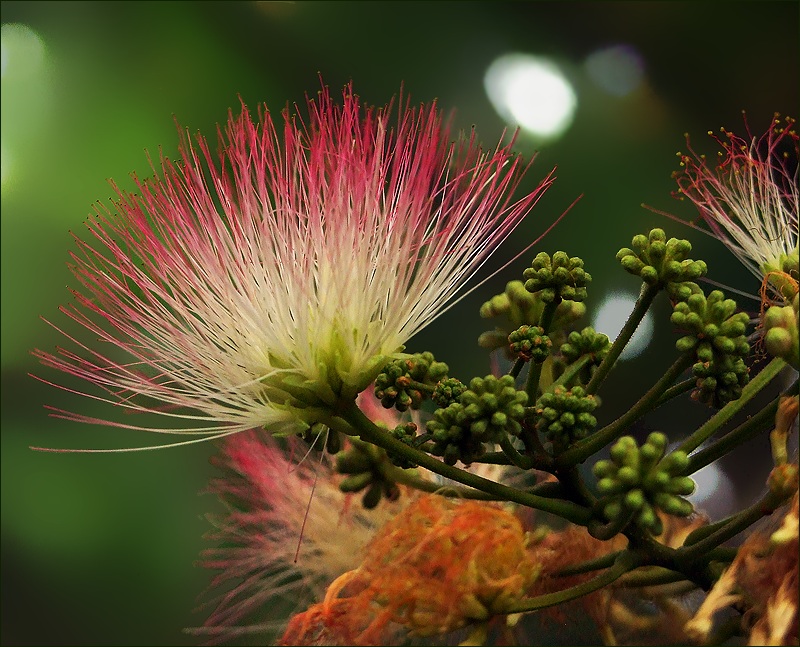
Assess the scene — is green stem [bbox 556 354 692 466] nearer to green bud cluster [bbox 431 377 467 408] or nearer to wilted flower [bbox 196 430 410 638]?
green bud cluster [bbox 431 377 467 408]

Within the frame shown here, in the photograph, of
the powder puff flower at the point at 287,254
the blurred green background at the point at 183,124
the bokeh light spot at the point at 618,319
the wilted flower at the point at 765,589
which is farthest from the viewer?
the blurred green background at the point at 183,124

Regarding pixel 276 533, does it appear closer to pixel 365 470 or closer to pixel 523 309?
pixel 365 470

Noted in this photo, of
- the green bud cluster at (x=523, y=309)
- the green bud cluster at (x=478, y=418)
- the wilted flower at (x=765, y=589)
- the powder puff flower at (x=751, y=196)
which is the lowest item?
the wilted flower at (x=765, y=589)

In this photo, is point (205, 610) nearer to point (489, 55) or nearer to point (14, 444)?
point (14, 444)

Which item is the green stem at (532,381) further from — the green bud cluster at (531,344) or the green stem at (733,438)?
the green stem at (733,438)

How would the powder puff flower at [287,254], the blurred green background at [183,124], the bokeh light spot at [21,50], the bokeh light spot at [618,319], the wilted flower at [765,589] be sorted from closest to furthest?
the wilted flower at [765,589] < the powder puff flower at [287,254] < the bokeh light spot at [618,319] < the blurred green background at [183,124] < the bokeh light spot at [21,50]

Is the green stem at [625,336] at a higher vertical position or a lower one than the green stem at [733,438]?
higher

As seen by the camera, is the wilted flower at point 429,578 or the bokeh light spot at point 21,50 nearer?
the wilted flower at point 429,578

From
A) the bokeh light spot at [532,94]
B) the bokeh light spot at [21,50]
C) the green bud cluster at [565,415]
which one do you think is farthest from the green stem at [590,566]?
the bokeh light spot at [21,50]
